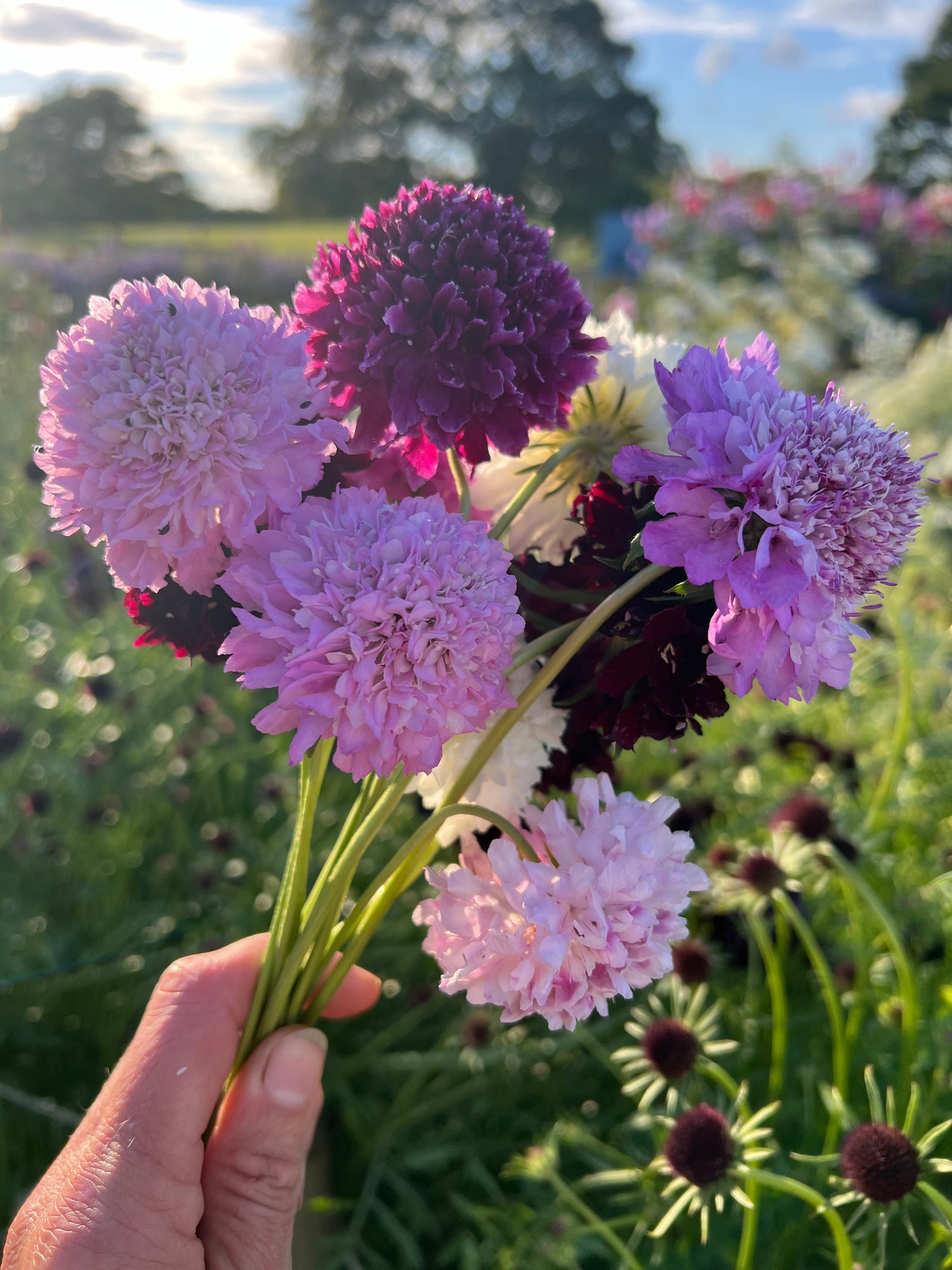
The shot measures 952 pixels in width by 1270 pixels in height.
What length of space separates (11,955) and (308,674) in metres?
1.22

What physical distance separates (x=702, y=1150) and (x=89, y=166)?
19495mm

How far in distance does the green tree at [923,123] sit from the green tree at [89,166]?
1265 centimetres

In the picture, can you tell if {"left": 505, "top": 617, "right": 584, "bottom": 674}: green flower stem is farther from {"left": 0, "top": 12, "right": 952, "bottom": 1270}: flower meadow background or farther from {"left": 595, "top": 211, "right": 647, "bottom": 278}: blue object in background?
{"left": 595, "top": 211, "right": 647, "bottom": 278}: blue object in background

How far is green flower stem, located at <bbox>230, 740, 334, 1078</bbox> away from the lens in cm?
60

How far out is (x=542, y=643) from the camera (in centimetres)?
55

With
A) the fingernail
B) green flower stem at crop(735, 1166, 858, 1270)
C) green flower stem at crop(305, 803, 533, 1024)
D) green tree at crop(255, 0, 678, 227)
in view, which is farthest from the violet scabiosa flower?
green tree at crop(255, 0, 678, 227)

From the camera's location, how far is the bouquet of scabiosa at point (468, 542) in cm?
47

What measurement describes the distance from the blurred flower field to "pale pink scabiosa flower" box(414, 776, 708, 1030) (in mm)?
319

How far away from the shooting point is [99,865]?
5.30 ft

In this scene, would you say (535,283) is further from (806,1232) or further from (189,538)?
(806,1232)

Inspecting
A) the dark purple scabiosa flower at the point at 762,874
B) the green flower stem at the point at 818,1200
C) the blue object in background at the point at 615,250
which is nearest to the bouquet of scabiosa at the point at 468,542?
the green flower stem at the point at 818,1200

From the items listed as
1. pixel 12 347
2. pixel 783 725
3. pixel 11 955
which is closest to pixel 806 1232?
pixel 783 725

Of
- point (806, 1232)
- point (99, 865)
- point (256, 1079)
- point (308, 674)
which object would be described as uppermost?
point (308, 674)

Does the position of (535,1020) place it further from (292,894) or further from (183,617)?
(183,617)
